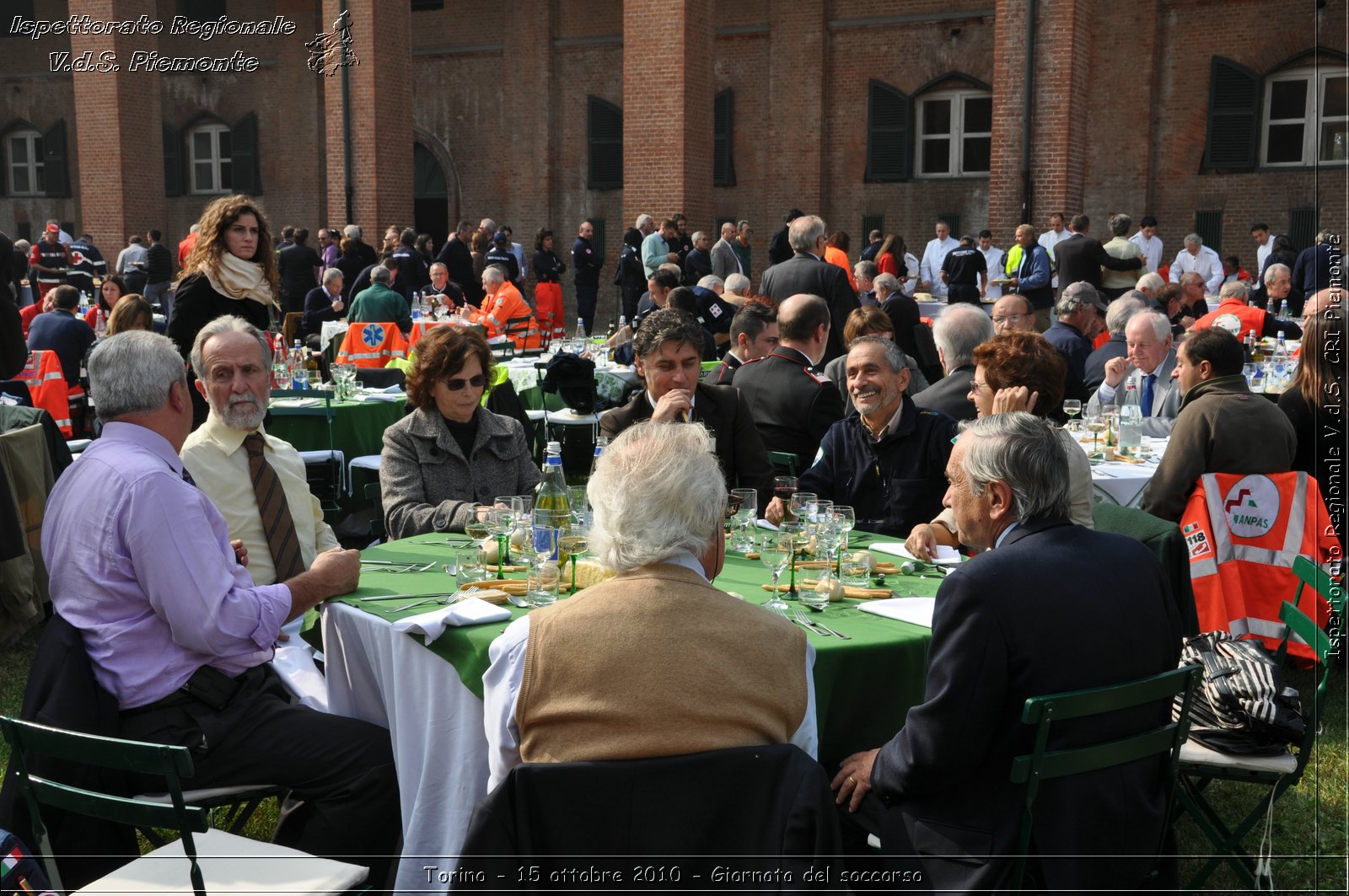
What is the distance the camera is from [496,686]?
230cm

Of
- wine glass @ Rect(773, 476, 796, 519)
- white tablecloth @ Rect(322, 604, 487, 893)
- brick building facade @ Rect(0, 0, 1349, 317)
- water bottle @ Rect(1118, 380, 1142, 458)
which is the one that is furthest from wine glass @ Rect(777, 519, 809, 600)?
brick building facade @ Rect(0, 0, 1349, 317)

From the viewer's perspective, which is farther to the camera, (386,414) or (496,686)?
(386,414)

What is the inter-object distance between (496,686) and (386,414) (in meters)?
5.56

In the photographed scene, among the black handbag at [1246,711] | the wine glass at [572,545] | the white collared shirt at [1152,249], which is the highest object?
the white collared shirt at [1152,249]

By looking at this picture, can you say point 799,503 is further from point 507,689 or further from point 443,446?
point 507,689

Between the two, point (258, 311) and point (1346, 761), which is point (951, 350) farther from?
point (258, 311)

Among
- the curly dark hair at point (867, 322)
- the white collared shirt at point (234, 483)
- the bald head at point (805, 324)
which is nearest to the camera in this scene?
the white collared shirt at point (234, 483)

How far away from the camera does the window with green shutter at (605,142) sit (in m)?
21.8

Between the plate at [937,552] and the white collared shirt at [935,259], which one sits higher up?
the white collared shirt at [935,259]

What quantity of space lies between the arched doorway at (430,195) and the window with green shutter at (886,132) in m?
8.20

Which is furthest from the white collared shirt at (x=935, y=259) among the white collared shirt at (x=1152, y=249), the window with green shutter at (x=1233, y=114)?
the window with green shutter at (x=1233, y=114)

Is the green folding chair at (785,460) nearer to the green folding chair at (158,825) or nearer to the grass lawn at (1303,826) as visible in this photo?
the grass lawn at (1303,826)

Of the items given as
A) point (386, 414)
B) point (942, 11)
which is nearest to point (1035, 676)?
point (386, 414)

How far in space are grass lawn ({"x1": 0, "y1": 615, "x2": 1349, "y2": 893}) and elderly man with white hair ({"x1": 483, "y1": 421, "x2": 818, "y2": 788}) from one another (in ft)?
6.44
